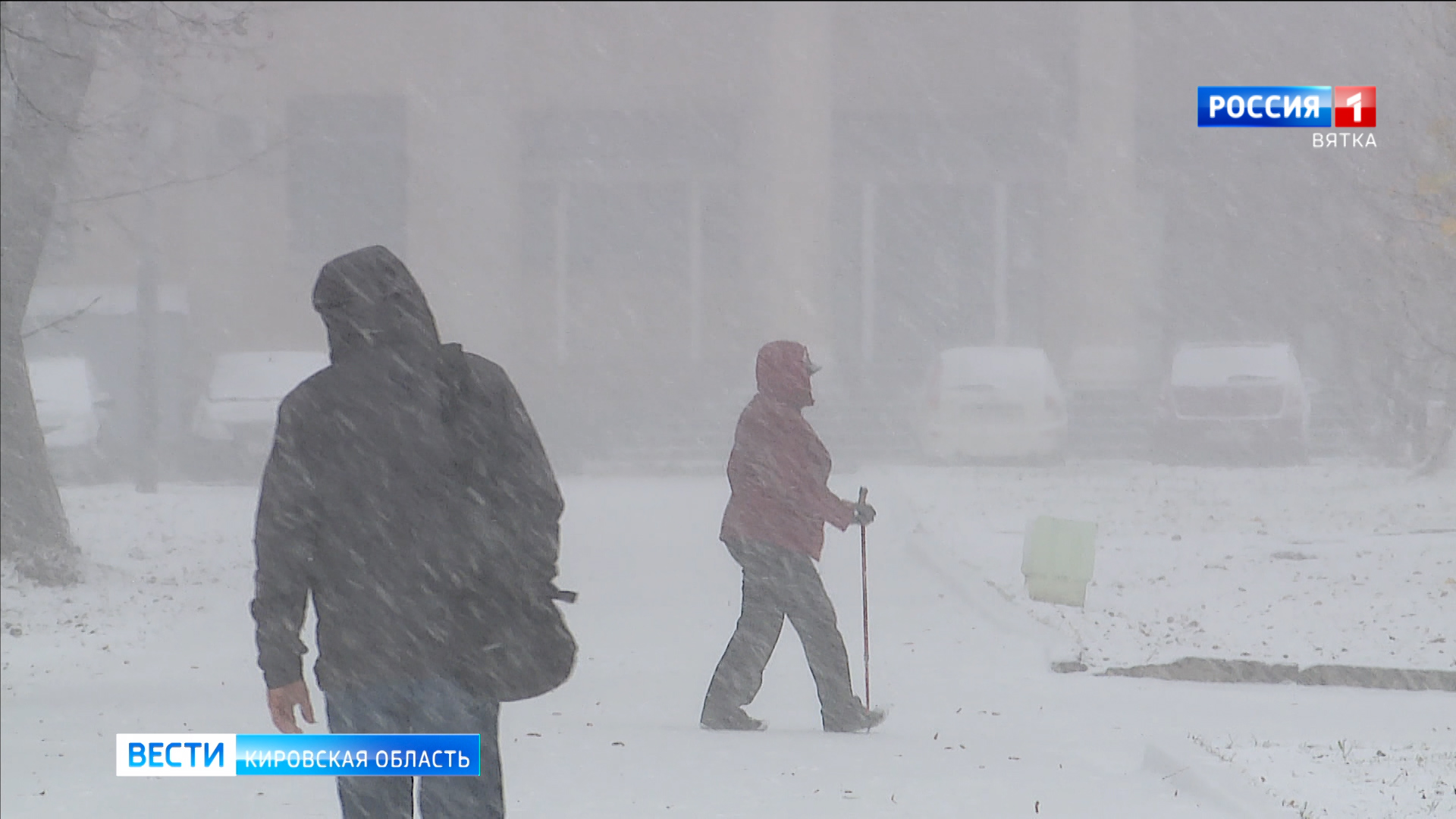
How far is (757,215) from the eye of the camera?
29.6 metres

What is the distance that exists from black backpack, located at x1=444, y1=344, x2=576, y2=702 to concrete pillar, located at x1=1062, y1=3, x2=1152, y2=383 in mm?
25325

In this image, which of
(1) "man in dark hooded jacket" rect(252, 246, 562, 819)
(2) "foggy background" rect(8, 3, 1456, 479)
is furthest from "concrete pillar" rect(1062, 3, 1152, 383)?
(1) "man in dark hooded jacket" rect(252, 246, 562, 819)

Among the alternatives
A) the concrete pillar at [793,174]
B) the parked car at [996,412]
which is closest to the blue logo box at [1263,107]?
the parked car at [996,412]

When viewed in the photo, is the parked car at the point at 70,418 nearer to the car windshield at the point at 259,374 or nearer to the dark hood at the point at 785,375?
the car windshield at the point at 259,374

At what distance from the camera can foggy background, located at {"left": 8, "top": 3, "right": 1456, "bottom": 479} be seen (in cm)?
2905

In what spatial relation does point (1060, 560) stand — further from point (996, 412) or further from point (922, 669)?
point (996, 412)

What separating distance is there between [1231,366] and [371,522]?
19.8 metres

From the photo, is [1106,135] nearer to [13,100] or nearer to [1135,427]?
[1135,427]

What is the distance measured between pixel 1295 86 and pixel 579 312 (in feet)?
37.4

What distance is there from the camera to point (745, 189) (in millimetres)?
30578

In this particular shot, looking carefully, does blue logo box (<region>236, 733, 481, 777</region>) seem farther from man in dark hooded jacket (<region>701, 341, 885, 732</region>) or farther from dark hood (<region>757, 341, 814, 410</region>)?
dark hood (<region>757, 341, 814, 410</region>)

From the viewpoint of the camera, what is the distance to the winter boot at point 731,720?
328 inches

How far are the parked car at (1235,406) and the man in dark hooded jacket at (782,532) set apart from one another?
49.8ft

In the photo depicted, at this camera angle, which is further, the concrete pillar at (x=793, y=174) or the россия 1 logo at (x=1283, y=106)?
the concrete pillar at (x=793, y=174)
